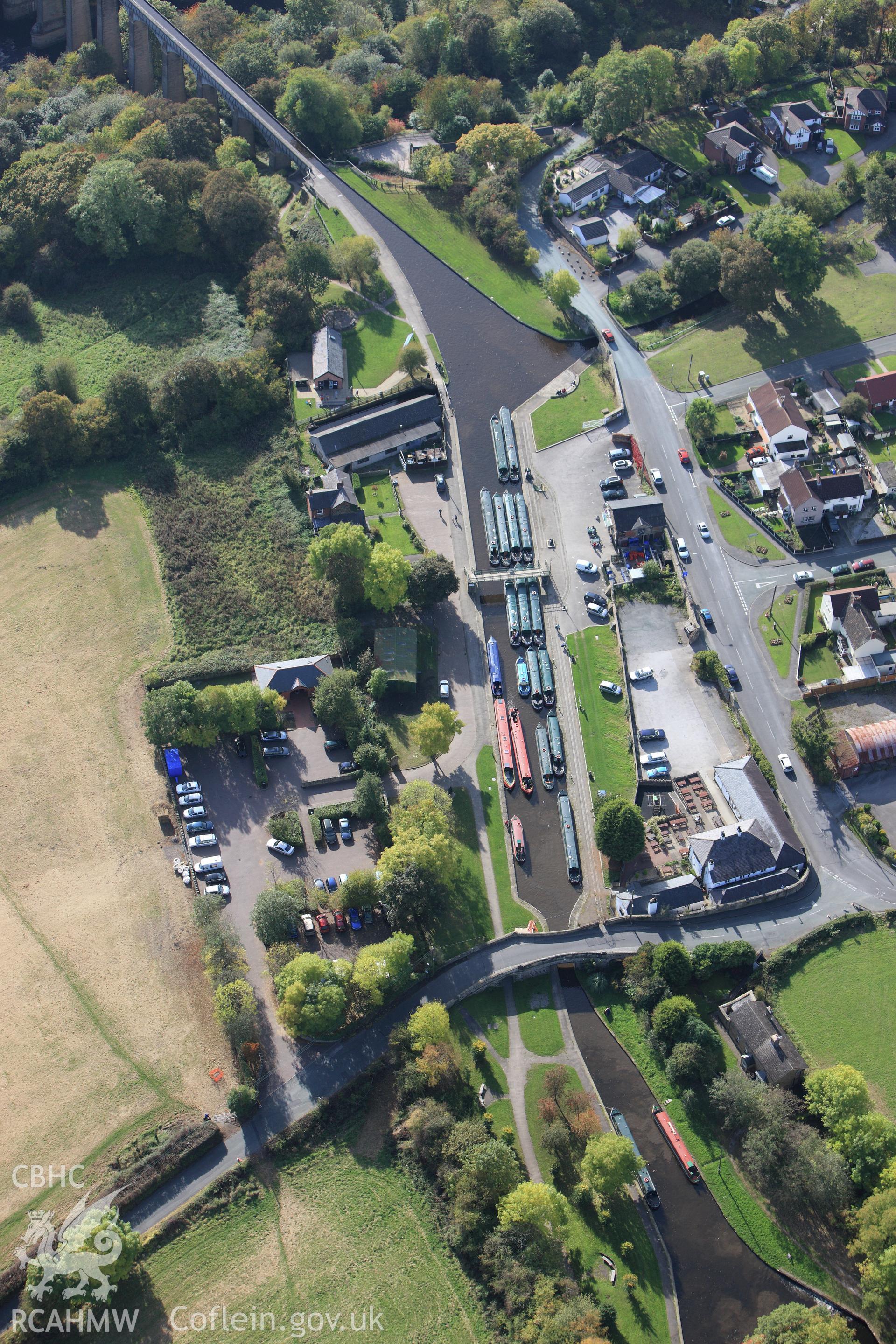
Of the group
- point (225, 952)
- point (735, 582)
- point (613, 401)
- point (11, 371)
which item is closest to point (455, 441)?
point (613, 401)

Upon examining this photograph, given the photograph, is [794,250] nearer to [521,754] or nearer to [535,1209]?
[521,754]

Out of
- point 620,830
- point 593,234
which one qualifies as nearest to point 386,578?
point 620,830

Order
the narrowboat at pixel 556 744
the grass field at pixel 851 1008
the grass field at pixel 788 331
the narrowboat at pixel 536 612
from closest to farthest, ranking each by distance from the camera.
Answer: the grass field at pixel 851 1008
the narrowboat at pixel 556 744
the narrowboat at pixel 536 612
the grass field at pixel 788 331

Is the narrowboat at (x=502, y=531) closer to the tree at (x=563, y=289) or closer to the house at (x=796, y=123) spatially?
the tree at (x=563, y=289)

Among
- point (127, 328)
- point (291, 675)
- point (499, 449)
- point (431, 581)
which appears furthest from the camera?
point (127, 328)

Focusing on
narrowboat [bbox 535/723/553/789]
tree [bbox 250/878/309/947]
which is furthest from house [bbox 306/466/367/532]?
tree [bbox 250/878/309/947]

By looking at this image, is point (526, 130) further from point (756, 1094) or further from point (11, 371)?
point (756, 1094)

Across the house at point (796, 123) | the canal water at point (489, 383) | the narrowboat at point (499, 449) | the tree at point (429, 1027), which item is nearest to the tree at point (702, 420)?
the canal water at point (489, 383)
